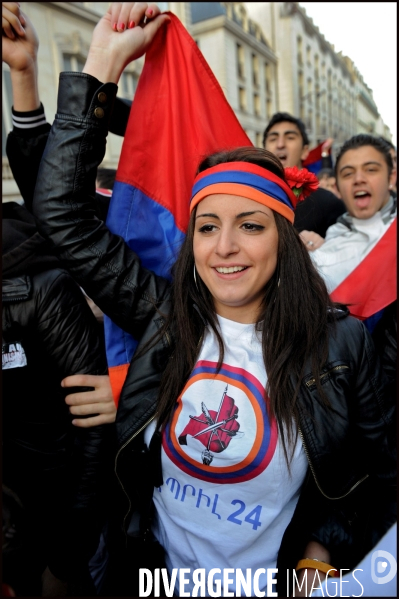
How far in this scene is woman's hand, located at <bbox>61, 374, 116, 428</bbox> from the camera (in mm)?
1530

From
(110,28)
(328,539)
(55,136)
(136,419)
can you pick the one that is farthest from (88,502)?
(110,28)

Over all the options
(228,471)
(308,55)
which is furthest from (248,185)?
(308,55)

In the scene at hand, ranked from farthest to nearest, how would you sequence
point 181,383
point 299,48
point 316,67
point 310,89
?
point 316,67 → point 310,89 → point 299,48 → point 181,383

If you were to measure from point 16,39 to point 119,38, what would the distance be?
42cm

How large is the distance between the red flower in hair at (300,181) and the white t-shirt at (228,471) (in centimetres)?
60

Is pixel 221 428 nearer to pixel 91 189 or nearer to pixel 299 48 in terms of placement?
pixel 91 189

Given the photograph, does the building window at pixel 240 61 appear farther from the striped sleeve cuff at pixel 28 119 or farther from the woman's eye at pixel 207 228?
the woman's eye at pixel 207 228

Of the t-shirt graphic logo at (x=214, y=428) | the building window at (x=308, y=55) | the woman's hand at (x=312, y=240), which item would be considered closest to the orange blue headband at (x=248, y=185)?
the t-shirt graphic logo at (x=214, y=428)

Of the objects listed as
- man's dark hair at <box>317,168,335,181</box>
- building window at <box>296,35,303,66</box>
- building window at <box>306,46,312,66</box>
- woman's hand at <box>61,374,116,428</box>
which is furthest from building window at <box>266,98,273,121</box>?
woman's hand at <box>61,374,116,428</box>

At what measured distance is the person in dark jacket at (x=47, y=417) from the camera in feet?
4.89

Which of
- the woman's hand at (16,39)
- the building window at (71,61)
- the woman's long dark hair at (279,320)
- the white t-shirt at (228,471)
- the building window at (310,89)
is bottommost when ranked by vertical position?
the white t-shirt at (228,471)

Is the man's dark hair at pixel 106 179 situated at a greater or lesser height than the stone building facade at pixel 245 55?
lesser

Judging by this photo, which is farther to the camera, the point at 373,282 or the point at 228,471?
the point at 373,282

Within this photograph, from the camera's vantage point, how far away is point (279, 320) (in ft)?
4.49
